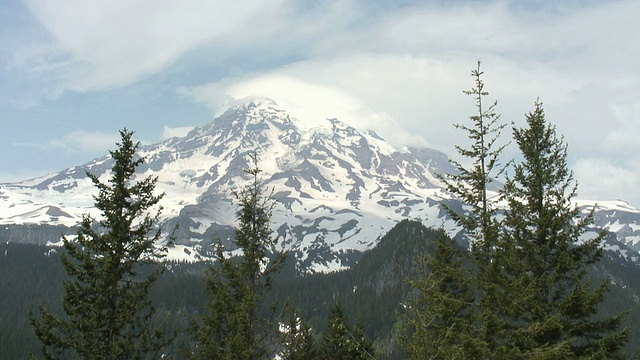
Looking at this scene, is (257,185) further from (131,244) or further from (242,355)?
(242,355)

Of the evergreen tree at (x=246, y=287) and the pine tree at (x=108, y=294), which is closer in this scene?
the pine tree at (x=108, y=294)

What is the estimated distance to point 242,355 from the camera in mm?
21188

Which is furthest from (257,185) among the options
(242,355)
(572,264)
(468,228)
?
(572,264)

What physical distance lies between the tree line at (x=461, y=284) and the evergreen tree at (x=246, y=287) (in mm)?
58

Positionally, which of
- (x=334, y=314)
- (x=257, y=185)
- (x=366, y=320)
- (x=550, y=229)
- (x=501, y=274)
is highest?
(x=257, y=185)

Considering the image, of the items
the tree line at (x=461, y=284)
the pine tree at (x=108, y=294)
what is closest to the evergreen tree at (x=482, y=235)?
the tree line at (x=461, y=284)

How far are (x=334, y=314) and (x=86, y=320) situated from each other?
64.0 feet

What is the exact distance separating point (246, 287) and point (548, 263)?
39.0ft

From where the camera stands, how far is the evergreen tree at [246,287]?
2180 centimetres

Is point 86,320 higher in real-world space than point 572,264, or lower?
lower

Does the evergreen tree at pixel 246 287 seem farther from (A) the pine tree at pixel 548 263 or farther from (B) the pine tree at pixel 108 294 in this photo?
(A) the pine tree at pixel 548 263

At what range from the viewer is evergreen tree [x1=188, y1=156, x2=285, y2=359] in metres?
21.8

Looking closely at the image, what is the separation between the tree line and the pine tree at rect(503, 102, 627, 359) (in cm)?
4

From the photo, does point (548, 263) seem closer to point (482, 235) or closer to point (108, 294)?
point (482, 235)
